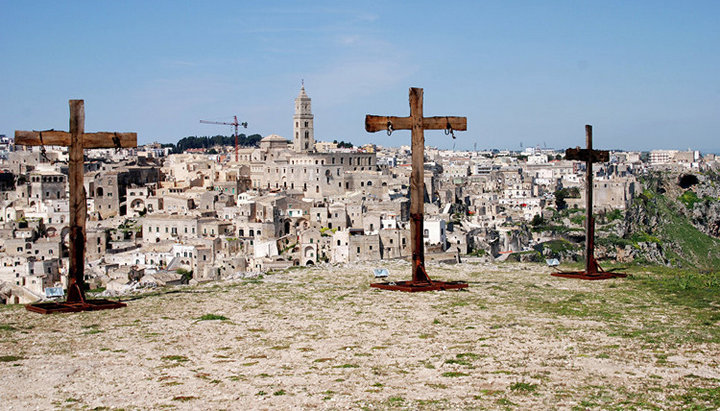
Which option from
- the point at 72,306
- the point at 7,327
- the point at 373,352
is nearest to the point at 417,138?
the point at 373,352

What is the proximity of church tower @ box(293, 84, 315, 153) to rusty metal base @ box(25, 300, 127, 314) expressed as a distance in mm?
61421

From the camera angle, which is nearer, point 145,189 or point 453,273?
point 453,273

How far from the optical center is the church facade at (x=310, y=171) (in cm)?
5925

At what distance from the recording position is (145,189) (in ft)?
185

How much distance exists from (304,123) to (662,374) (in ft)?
218

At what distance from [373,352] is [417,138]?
171 inches

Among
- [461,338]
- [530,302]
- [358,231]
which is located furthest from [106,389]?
[358,231]

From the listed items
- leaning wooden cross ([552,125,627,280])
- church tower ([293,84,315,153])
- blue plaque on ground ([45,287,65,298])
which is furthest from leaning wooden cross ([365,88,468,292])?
church tower ([293,84,315,153])

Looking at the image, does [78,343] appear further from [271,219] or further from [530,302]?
[271,219]

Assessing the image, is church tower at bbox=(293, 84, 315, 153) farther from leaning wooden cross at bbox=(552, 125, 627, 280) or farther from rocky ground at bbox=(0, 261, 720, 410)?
rocky ground at bbox=(0, 261, 720, 410)

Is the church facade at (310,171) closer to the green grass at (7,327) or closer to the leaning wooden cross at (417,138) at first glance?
the leaning wooden cross at (417,138)

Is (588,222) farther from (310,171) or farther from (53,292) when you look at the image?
(310,171)

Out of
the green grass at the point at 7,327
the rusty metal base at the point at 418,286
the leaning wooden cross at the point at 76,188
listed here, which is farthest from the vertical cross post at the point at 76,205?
the rusty metal base at the point at 418,286

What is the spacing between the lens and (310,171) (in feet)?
197
